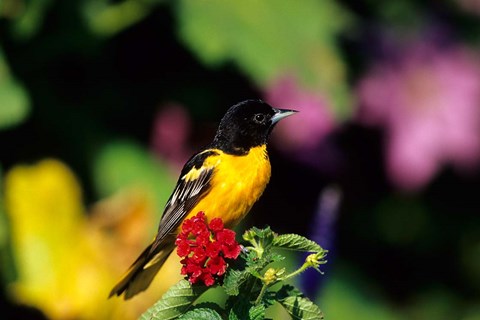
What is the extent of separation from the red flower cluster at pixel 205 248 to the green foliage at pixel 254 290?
2cm

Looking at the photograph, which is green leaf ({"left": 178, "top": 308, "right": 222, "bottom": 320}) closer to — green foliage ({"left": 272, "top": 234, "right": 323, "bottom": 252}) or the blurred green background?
green foliage ({"left": 272, "top": 234, "right": 323, "bottom": 252})

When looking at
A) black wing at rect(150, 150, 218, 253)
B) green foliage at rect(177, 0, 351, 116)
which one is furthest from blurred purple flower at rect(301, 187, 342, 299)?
green foliage at rect(177, 0, 351, 116)

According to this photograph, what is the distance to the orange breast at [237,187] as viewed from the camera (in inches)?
83.8

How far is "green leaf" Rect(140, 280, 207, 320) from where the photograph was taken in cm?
132

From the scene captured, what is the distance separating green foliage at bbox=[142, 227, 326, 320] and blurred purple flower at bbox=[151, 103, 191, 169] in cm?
235

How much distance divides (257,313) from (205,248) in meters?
0.13

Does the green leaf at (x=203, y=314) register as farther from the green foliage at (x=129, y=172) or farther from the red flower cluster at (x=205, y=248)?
the green foliage at (x=129, y=172)

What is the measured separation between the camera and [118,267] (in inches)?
118

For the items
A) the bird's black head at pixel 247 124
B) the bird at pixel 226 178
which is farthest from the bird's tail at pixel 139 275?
the bird's black head at pixel 247 124

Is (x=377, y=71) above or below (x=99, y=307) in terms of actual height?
above

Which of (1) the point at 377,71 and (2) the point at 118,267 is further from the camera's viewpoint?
(1) the point at 377,71

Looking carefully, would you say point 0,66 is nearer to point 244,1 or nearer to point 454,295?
point 244,1

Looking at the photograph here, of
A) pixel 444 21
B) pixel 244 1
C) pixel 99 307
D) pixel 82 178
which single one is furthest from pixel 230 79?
pixel 99 307

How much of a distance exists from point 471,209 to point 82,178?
187 cm
